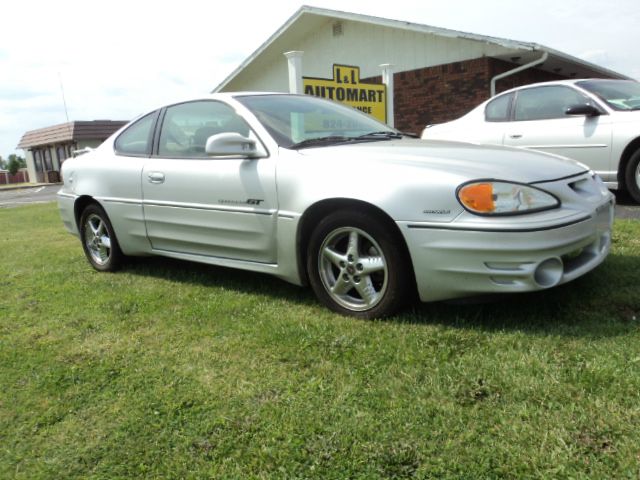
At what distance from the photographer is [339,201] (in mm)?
3279

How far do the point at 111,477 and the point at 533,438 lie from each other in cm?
157

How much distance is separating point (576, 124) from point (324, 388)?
532 centimetres

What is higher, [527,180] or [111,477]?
[527,180]

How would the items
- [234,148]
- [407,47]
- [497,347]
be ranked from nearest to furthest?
[497,347], [234,148], [407,47]

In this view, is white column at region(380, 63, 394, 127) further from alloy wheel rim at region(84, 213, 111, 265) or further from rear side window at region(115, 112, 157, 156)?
alloy wheel rim at region(84, 213, 111, 265)

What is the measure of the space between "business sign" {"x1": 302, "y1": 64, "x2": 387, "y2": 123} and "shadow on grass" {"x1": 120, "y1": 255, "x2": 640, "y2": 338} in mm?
6041

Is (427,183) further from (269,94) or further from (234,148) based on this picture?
(269,94)

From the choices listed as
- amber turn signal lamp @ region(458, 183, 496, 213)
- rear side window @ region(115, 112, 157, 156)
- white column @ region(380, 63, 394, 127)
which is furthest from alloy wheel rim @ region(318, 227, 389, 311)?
white column @ region(380, 63, 394, 127)

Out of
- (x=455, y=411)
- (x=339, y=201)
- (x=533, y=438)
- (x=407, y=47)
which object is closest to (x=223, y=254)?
(x=339, y=201)

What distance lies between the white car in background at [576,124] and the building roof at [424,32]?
5.20 m

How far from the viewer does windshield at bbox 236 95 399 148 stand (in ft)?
12.3

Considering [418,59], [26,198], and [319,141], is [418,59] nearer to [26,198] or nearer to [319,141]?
[319,141]

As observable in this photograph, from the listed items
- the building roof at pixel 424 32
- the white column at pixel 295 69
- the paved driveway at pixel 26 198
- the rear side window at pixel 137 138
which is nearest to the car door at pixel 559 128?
the white column at pixel 295 69

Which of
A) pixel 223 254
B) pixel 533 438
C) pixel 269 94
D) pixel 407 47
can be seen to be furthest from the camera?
pixel 407 47
